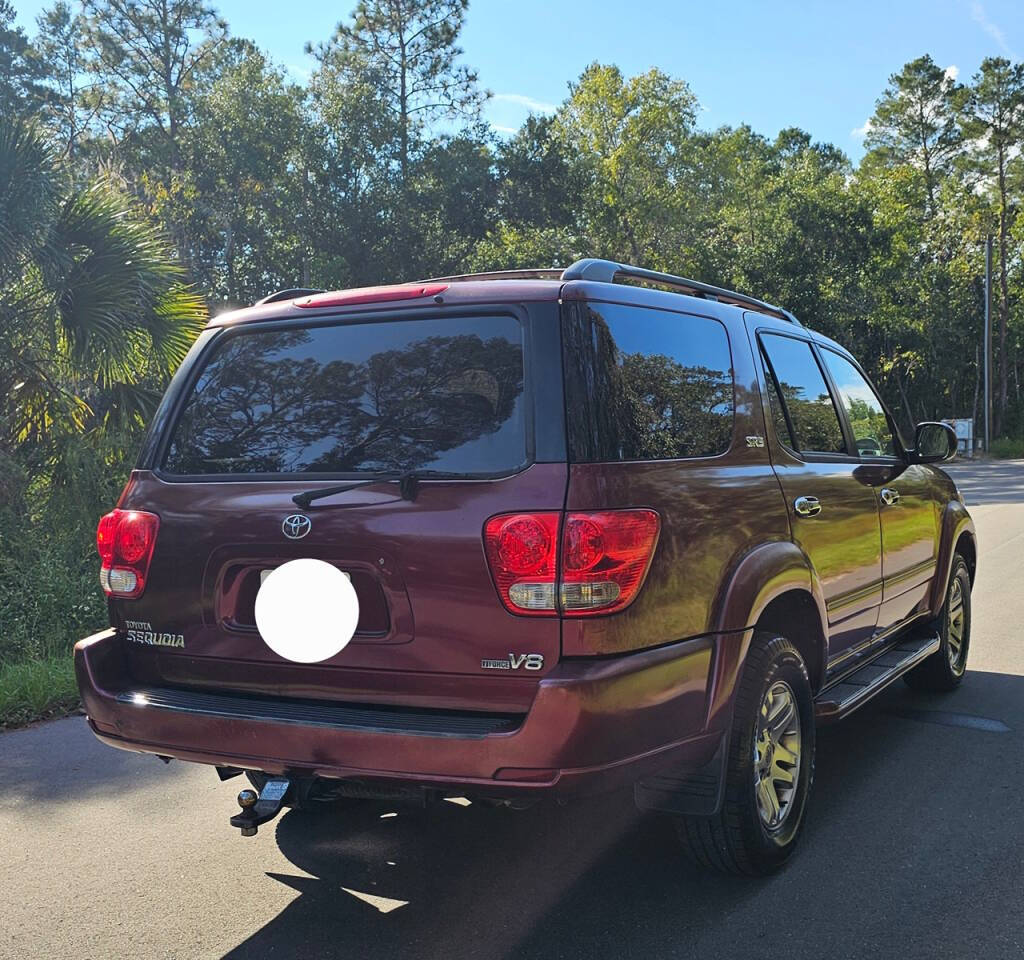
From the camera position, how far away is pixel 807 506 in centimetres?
406

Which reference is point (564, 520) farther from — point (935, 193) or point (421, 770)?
point (935, 193)

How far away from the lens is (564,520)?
2.90 metres

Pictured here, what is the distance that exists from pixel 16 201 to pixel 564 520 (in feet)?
28.7

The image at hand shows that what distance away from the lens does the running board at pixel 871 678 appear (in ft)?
13.6

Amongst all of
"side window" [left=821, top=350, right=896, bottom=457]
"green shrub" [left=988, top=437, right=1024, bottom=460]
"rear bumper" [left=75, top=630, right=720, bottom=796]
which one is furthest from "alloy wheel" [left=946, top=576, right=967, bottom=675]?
"green shrub" [left=988, top=437, right=1024, bottom=460]

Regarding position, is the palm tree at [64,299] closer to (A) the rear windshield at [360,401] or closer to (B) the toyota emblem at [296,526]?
(A) the rear windshield at [360,401]

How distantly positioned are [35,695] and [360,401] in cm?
393

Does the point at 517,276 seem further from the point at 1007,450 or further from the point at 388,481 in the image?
the point at 1007,450

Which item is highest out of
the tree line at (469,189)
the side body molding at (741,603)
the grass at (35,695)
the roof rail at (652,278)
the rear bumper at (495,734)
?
the tree line at (469,189)

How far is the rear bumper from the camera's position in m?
2.84

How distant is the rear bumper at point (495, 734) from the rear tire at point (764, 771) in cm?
24

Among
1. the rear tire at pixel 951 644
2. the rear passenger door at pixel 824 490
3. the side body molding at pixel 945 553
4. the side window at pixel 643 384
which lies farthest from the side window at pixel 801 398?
the rear tire at pixel 951 644

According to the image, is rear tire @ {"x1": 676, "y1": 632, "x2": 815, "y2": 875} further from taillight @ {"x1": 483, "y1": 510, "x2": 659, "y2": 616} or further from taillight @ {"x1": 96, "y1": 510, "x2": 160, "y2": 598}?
taillight @ {"x1": 96, "y1": 510, "x2": 160, "y2": 598}

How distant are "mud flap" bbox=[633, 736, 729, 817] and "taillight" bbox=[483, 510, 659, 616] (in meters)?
0.72
